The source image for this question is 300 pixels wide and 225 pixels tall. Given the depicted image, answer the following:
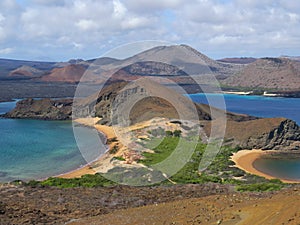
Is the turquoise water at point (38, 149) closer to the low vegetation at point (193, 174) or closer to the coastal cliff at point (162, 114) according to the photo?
the low vegetation at point (193, 174)

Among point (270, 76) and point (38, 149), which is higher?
point (270, 76)

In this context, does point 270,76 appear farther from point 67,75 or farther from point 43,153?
point 43,153

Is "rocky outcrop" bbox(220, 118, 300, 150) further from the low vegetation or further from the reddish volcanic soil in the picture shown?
the reddish volcanic soil

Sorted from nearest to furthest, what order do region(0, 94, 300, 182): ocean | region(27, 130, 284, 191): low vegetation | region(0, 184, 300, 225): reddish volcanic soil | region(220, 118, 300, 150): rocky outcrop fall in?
1. region(0, 184, 300, 225): reddish volcanic soil
2. region(27, 130, 284, 191): low vegetation
3. region(0, 94, 300, 182): ocean
4. region(220, 118, 300, 150): rocky outcrop

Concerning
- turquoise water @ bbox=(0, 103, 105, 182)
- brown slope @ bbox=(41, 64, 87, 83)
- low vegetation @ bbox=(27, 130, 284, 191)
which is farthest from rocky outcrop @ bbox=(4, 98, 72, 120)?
brown slope @ bbox=(41, 64, 87, 83)

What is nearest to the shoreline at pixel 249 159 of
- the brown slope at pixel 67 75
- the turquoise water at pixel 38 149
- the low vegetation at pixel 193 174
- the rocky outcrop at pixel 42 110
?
the low vegetation at pixel 193 174

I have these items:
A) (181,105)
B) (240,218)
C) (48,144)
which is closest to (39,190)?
(240,218)

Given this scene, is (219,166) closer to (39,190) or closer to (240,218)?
(39,190)

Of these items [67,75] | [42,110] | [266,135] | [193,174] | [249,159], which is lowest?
[249,159]

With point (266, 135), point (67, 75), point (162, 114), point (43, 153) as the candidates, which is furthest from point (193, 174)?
point (67, 75)
